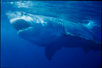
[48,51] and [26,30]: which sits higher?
[26,30]

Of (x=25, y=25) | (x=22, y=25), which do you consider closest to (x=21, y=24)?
(x=22, y=25)

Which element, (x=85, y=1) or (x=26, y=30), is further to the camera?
(x=85, y=1)

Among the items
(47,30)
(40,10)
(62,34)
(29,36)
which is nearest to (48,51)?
(62,34)

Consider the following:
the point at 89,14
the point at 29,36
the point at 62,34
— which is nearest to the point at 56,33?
the point at 62,34

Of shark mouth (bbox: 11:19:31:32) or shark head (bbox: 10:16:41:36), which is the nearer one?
shark head (bbox: 10:16:41:36)

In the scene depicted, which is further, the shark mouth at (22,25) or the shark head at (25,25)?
the shark mouth at (22,25)

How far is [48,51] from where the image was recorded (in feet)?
30.6

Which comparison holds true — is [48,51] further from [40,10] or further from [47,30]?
[40,10]

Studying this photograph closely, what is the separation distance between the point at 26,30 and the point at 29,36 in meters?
0.41

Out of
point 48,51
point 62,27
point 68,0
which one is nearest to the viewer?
point 62,27

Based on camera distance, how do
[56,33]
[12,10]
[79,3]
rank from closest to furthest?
[56,33]
[79,3]
[12,10]

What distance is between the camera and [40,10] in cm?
1516

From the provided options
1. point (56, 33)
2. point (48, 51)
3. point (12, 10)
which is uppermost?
point (56, 33)

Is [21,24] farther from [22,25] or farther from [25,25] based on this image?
[25,25]
